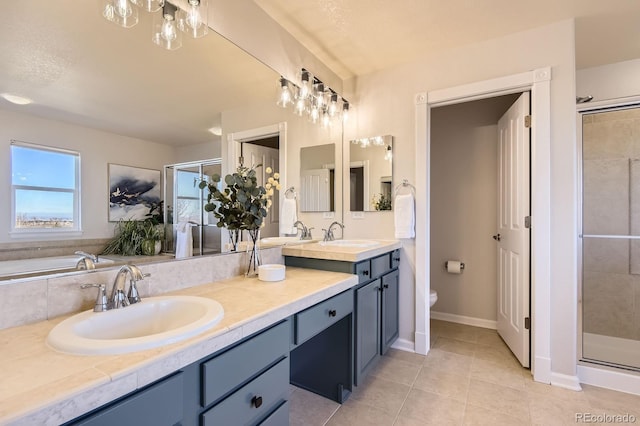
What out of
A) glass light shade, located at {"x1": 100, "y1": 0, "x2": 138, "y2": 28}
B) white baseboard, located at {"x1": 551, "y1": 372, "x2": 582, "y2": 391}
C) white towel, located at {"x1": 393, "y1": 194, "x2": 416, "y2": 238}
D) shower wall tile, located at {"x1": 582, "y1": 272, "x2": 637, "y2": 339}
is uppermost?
glass light shade, located at {"x1": 100, "y1": 0, "x2": 138, "y2": 28}

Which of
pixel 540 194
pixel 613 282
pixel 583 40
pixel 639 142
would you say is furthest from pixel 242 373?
pixel 639 142

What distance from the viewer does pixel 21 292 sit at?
0.93 metres

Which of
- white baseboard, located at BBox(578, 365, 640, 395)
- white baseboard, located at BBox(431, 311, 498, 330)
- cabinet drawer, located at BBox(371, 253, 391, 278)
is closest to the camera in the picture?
white baseboard, located at BBox(578, 365, 640, 395)

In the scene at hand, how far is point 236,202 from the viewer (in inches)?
62.4

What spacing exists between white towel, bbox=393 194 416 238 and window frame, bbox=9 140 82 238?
205cm

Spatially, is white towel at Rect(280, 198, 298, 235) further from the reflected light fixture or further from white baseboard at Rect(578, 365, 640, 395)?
white baseboard at Rect(578, 365, 640, 395)

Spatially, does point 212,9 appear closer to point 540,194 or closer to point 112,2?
point 112,2

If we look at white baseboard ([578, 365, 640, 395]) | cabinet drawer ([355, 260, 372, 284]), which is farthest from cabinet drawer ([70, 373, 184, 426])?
white baseboard ([578, 365, 640, 395])

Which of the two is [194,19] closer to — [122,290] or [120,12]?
[120,12]

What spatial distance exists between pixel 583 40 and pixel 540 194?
1210mm

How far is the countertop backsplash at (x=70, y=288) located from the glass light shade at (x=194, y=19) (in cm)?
109

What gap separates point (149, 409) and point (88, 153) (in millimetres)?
917

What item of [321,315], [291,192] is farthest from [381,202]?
[321,315]

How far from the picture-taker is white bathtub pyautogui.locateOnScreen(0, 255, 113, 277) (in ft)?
3.02
